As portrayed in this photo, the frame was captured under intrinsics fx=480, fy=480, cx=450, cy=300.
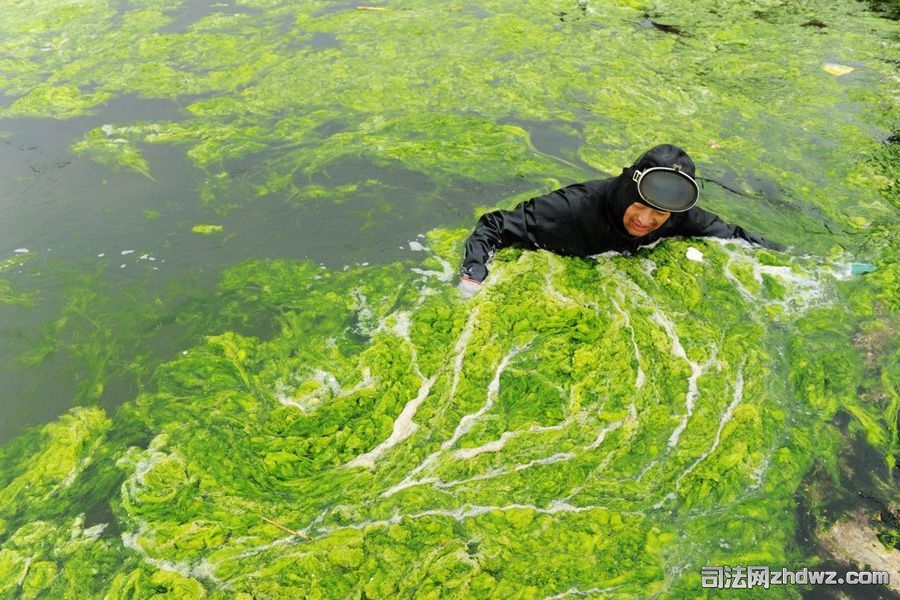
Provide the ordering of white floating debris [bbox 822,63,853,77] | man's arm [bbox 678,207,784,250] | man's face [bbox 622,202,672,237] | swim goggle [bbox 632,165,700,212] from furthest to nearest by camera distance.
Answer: white floating debris [bbox 822,63,853,77] < man's arm [bbox 678,207,784,250] < man's face [bbox 622,202,672,237] < swim goggle [bbox 632,165,700,212]

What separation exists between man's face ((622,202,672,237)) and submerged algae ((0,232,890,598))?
382mm

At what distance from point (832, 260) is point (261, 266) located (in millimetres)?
4097

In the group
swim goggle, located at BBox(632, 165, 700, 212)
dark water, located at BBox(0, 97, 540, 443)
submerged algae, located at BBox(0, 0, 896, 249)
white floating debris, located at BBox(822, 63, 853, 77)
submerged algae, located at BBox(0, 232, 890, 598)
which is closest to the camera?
submerged algae, located at BBox(0, 232, 890, 598)

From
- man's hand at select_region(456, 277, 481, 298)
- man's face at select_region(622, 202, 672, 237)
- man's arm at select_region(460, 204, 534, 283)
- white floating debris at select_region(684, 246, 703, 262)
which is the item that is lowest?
man's hand at select_region(456, 277, 481, 298)

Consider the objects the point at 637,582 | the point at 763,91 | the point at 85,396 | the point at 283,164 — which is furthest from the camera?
the point at 763,91

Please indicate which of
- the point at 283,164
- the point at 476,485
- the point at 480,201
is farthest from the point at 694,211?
the point at 283,164

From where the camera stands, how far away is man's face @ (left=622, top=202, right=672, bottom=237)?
273 centimetres

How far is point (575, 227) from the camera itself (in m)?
3.11

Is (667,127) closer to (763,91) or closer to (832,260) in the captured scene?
(763,91)

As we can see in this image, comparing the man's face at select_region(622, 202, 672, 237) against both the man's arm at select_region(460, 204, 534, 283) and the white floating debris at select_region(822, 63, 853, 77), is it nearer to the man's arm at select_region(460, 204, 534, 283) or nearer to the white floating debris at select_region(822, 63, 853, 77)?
the man's arm at select_region(460, 204, 534, 283)

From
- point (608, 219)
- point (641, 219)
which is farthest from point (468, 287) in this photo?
point (641, 219)

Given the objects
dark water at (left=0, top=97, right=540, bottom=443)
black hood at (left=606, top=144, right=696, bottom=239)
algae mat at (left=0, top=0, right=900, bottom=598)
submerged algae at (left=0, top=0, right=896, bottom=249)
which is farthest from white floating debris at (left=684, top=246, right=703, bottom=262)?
dark water at (left=0, top=97, right=540, bottom=443)

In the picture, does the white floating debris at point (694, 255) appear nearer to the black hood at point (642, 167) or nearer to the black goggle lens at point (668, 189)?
the black hood at point (642, 167)

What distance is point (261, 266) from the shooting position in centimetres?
345
